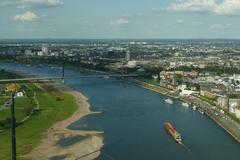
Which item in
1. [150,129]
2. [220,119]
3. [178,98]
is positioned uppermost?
[220,119]

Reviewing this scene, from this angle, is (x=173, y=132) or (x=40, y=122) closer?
(x=173, y=132)

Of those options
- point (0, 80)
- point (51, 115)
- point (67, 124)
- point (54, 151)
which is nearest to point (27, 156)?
point (54, 151)

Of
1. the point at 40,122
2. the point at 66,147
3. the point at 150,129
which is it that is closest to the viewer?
the point at 66,147

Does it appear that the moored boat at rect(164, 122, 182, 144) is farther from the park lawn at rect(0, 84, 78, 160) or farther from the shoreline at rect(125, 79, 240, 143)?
the park lawn at rect(0, 84, 78, 160)

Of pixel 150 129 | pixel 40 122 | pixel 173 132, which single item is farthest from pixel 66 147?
pixel 150 129

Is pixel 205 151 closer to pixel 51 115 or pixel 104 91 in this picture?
pixel 51 115

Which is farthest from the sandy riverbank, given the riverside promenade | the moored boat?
the riverside promenade

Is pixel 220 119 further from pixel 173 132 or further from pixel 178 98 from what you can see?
pixel 178 98
